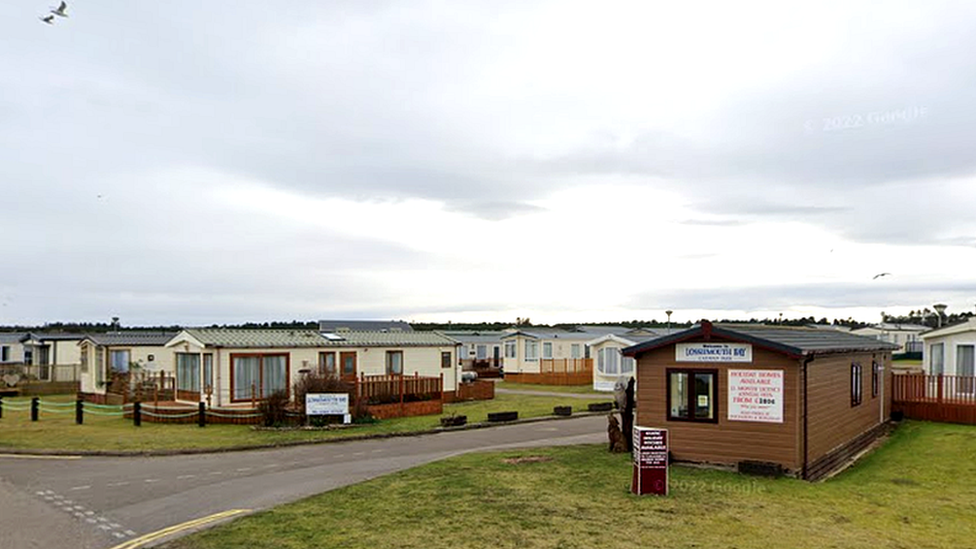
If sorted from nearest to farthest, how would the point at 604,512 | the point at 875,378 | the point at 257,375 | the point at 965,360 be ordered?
the point at 604,512 → the point at 875,378 → the point at 965,360 → the point at 257,375

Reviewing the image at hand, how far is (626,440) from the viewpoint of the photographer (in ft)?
66.6

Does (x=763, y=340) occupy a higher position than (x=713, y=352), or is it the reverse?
(x=763, y=340)

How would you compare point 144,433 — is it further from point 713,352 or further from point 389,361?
point 713,352

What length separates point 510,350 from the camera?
58.0 meters

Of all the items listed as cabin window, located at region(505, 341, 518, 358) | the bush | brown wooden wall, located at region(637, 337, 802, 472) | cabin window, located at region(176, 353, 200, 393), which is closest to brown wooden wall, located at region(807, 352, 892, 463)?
brown wooden wall, located at region(637, 337, 802, 472)

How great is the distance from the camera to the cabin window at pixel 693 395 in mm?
18266

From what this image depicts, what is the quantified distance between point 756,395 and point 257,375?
20.0 m

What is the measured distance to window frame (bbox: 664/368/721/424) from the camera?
1816 centimetres

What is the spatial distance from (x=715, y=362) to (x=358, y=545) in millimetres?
9924

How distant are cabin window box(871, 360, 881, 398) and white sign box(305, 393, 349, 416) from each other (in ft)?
55.4

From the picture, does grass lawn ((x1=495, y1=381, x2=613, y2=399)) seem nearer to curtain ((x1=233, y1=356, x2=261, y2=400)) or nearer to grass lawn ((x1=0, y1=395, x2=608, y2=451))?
grass lawn ((x1=0, y1=395, x2=608, y2=451))

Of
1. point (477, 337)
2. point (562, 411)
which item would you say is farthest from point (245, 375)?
point (477, 337)

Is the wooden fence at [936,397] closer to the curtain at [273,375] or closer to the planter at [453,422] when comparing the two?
the planter at [453,422]

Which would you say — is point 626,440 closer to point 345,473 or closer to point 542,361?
point 345,473
